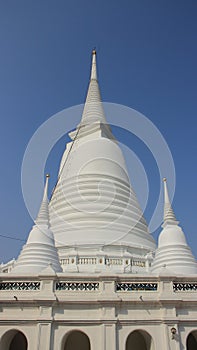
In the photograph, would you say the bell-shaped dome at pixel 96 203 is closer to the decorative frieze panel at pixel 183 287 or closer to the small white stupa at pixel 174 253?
the small white stupa at pixel 174 253

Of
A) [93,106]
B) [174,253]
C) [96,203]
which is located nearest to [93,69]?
[93,106]

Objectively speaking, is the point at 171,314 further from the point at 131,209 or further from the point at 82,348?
the point at 131,209

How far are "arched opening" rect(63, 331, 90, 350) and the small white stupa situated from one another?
204 inches

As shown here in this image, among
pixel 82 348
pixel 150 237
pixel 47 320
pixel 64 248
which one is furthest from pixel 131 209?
pixel 47 320

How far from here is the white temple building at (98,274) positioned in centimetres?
1148

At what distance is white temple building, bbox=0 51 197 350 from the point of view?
11484 mm

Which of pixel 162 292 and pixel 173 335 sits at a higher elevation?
pixel 162 292

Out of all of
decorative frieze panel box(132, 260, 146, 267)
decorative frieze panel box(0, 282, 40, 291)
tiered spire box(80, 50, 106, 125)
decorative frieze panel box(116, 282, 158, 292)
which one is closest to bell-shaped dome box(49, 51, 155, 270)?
decorative frieze panel box(132, 260, 146, 267)

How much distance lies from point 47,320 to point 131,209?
15.1m

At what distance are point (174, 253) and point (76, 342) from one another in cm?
701

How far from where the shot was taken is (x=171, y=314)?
38.4 feet

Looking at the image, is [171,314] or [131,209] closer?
[171,314]

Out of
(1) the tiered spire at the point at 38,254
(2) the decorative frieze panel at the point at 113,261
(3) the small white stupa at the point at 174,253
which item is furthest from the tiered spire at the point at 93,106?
(1) the tiered spire at the point at 38,254

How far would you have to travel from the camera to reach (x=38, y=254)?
16.9 meters
